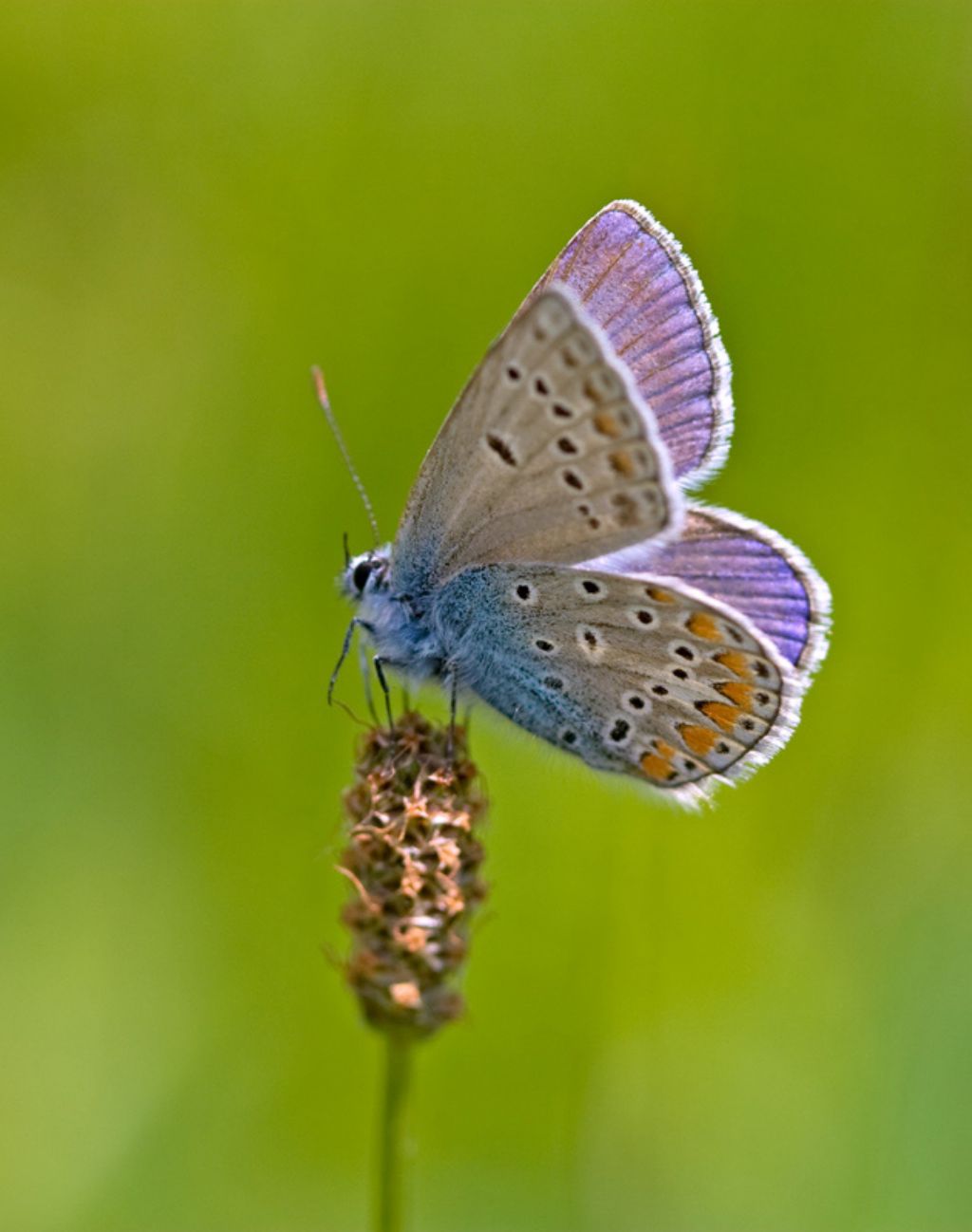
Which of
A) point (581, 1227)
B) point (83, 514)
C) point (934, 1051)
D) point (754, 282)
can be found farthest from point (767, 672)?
point (83, 514)

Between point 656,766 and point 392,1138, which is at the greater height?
point 656,766

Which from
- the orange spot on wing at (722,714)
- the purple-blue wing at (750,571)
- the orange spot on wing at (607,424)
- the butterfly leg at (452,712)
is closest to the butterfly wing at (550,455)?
the orange spot on wing at (607,424)

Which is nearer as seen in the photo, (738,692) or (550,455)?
(550,455)

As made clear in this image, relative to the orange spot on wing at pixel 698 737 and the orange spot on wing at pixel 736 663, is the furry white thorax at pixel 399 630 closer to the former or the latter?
the orange spot on wing at pixel 698 737

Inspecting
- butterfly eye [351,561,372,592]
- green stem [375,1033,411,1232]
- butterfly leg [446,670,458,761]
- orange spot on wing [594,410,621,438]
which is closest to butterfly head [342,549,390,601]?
butterfly eye [351,561,372,592]

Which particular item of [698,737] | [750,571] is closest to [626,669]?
[698,737]

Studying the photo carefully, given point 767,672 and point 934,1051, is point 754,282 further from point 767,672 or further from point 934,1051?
point 934,1051

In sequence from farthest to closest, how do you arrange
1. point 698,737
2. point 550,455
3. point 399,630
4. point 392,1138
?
1. point 399,630
2. point 698,737
3. point 550,455
4. point 392,1138

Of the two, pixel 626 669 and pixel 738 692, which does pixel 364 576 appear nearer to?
pixel 626 669
